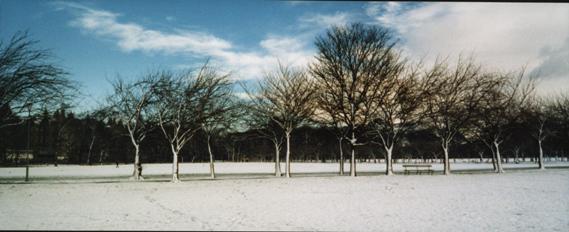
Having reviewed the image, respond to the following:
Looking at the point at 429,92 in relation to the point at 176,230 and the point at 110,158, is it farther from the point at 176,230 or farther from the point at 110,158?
the point at 110,158

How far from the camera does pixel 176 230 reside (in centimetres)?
915

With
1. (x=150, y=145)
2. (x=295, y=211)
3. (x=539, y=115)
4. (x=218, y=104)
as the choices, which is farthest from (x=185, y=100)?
(x=150, y=145)

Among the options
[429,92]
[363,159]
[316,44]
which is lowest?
[363,159]

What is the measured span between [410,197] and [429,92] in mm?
18369

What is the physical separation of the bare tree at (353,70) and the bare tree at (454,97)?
5.05 m

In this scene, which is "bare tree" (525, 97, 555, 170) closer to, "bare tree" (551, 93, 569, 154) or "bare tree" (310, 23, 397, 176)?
"bare tree" (551, 93, 569, 154)

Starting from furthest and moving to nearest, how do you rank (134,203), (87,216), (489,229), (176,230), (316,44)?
(316,44) → (134,203) → (87,216) → (489,229) → (176,230)

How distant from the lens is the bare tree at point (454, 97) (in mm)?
33531

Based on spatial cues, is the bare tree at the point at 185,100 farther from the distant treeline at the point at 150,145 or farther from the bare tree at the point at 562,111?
the bare tree at the point at 562,111

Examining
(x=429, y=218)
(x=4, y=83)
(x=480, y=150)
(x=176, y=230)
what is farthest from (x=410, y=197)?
(x=480, y=150)

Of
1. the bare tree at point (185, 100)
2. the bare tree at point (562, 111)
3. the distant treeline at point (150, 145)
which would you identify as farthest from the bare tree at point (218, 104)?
the bare tree at point (562, 111)

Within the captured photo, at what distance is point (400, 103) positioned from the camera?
3203cm

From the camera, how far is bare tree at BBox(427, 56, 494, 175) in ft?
110

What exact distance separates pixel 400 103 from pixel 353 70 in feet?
15.5
